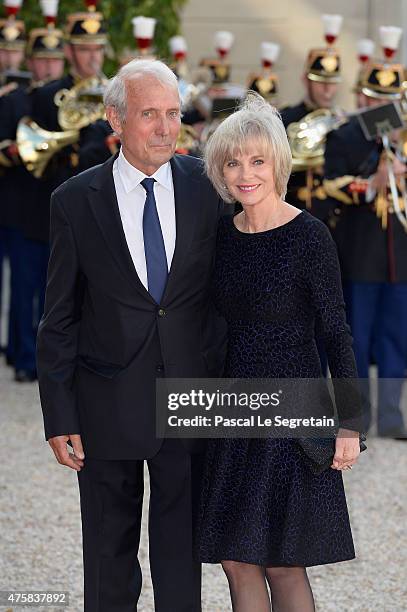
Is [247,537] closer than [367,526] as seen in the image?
Yes

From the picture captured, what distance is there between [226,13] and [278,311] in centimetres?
1256

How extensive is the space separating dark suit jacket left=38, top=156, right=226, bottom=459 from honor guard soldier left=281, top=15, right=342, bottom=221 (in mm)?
4080

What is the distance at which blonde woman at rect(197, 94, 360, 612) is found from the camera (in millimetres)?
3475

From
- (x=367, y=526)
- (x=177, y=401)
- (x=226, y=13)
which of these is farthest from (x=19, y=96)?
(x=226, y=13)

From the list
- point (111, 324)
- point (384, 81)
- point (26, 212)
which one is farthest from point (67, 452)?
point (26, 212)

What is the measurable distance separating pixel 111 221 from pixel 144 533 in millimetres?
2145

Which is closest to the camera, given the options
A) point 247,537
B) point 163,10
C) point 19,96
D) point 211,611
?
point 247,537

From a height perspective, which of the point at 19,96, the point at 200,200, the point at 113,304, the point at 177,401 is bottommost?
the point at 19,96

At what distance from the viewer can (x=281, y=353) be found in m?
3.55

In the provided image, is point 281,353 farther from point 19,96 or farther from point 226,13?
point 226,13

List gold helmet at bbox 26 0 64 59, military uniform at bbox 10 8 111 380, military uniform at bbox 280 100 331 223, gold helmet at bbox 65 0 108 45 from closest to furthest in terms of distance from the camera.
Answer: military uniform at bbox 280 100 331 223 → gold helmet at bbox 65 0 108 45 → military uniform at bbox 10 8 111 380 → gold helmet at bbox 26 0 64 59

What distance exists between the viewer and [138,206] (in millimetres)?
3684

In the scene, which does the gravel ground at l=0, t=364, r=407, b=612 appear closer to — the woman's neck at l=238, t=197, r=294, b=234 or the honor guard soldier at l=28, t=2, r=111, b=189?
the woman's neck at l=238, t=197, r=294, b=234

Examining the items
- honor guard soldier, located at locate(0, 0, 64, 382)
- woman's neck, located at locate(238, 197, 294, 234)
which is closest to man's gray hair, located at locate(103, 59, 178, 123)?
woman's neck, located at locate(238, 197, 294, 234)
